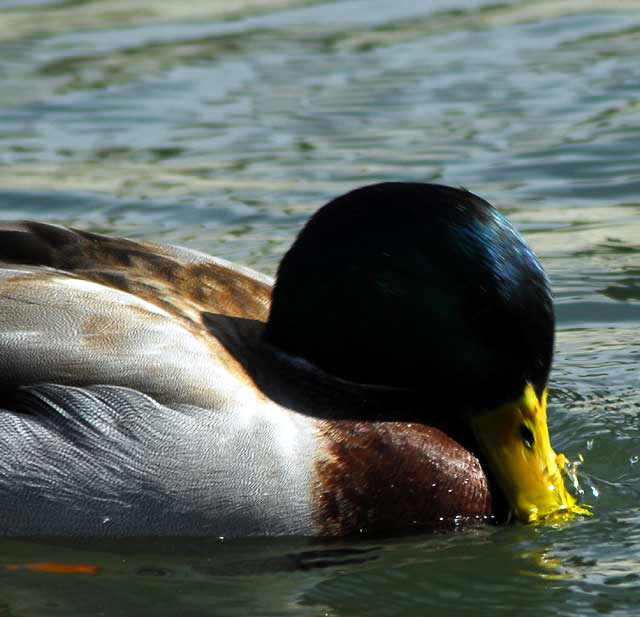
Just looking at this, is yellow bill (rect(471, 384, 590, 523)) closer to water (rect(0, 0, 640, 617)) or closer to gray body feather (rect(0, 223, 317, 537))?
water (rect(0, 0, 640, 617))

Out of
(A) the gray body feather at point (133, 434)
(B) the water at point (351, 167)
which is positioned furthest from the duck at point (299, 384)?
(B) the water at point (351, 167)

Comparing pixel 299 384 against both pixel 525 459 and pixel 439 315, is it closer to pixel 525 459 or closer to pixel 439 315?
pixel 439 315

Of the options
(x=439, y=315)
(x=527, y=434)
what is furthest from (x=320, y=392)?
(x=527, y=434)

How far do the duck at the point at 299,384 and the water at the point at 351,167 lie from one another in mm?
149

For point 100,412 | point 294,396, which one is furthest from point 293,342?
point 100,412

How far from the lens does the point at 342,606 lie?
5.43 m

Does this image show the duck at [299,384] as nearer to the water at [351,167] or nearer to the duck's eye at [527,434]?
the duck's eye at [527,434]

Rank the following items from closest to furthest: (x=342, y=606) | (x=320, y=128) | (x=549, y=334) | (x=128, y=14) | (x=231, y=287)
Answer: (x=342, y=606) < (x=549, y=334) < (x=231, y=287) < (x=320, y=128) < (x=128, y=14)

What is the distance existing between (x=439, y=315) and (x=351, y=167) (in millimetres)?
4583

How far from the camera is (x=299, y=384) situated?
6.12 m

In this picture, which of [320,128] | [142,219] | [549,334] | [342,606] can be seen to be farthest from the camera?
[320,128]

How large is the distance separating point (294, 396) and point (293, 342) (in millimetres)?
227

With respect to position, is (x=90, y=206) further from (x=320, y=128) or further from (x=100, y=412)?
(x=100, y=412)

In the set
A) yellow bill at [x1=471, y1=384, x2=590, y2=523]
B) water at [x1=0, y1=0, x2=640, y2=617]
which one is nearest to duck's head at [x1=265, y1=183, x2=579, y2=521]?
yellow bill at [x1=471, y1=384, x2=590, y2=523]
